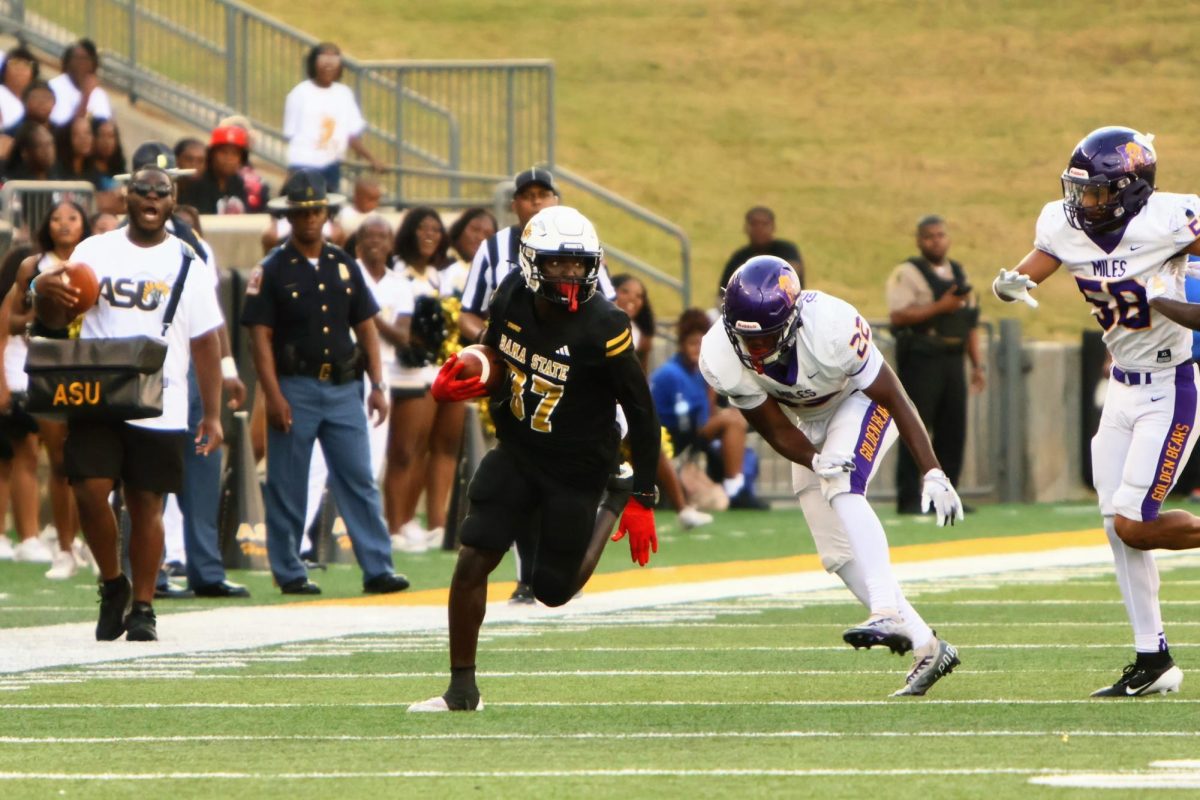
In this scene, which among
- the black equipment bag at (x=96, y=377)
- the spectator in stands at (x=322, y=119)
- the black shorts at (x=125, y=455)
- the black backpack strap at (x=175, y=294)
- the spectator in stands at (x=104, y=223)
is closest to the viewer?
the black equipment bag at (x=96, y=377)

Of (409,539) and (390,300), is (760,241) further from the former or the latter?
(409,539)

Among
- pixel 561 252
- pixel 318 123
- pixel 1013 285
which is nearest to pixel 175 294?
pixel 561 252

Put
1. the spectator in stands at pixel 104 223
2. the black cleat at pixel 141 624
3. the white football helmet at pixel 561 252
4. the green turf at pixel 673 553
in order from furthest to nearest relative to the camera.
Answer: the spectator in stands at pixel 104 223 → the green turf at pixel 673 553 → the black cleat at pixel 141 624 → the white football helmet at pixel 561 252

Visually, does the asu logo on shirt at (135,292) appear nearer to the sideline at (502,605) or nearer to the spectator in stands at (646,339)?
the sideline at (502,605)

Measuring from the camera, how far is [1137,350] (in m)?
8.82

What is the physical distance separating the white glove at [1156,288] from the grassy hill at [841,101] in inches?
1043

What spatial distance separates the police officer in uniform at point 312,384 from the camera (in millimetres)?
12922

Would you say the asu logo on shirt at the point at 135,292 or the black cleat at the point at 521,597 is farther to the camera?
the black cleat at the point at 521,597

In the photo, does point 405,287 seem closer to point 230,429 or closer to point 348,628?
point 230,429

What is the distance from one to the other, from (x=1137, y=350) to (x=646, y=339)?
961cm

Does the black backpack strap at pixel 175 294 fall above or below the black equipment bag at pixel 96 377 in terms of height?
above

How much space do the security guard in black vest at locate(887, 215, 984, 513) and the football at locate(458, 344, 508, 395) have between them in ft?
34.7

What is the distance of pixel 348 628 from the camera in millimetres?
11328

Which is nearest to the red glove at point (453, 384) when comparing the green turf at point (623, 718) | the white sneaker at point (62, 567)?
the green turf at point (623, 718)
